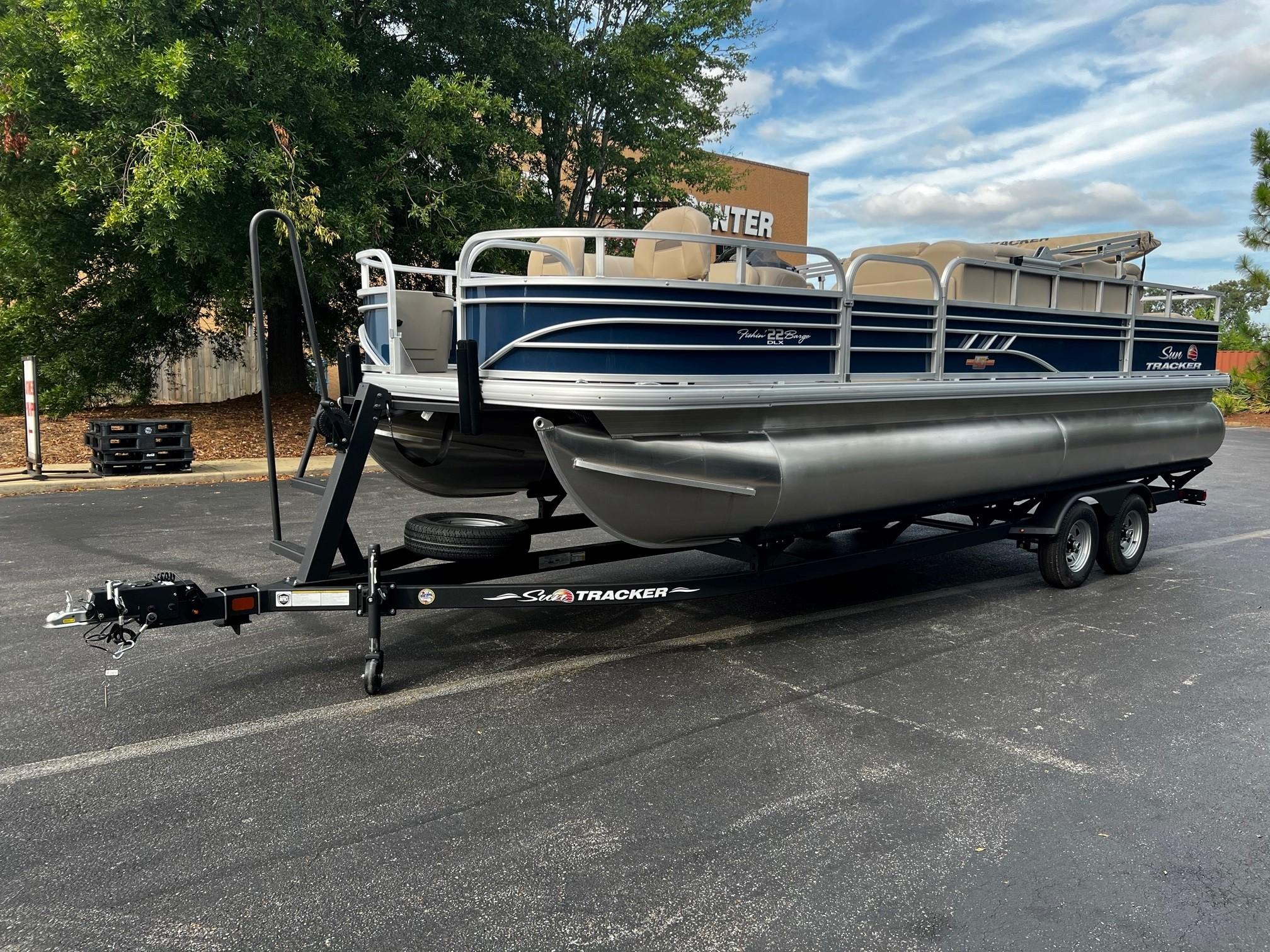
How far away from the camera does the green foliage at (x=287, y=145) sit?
42.1 ft

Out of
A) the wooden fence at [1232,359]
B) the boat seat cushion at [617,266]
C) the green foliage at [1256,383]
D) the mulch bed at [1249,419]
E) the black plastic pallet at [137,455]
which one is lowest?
the black plastic pallet at [137,455]

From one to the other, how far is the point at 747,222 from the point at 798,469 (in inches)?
1191

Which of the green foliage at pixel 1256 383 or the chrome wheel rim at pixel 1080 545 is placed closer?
the chrome wheel rim at pixel 1080 545

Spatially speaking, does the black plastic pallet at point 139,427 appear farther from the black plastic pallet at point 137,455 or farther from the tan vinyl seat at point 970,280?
the tan vinyl seat at point 970,280

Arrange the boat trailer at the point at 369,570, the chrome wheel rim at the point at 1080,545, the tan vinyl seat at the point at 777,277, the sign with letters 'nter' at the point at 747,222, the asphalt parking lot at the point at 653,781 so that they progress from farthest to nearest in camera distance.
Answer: the sign with letters 'nter' at the point at 747,222 < the chrome wheel rim at the point at 1080,545 < the tan vinyl seat at the point at 777,277 < the boat trailer at the point at 369,570 < the asphalt parking lot at the point at 653,781

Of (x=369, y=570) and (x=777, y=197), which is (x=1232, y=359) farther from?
(x=369, y=570)

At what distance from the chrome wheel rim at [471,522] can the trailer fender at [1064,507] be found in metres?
3.75

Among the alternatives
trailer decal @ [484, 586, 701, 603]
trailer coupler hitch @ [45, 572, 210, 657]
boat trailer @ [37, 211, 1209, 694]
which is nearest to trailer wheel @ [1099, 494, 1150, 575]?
boat trailer @ [37, 211, 1209, 694]

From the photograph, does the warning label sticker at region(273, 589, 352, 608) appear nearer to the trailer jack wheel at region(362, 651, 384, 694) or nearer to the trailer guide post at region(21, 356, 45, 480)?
the trailer jack wheel at region(362, 651, 384, 694)

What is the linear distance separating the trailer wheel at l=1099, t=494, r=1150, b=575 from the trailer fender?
84 mm

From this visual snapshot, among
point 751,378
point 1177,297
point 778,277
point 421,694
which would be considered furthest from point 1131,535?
point 421,694

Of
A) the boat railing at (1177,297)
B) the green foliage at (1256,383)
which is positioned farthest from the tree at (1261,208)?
the boat railing at (1177,297)

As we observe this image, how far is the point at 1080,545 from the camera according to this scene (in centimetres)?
706

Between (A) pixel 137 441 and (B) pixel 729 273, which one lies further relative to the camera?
(A) pixel 137 441
